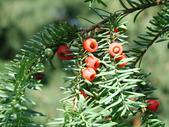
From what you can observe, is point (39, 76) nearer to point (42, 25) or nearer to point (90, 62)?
point (90, 62)

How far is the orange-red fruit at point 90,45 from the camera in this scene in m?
0.64

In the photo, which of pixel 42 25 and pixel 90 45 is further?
pixel 42 25

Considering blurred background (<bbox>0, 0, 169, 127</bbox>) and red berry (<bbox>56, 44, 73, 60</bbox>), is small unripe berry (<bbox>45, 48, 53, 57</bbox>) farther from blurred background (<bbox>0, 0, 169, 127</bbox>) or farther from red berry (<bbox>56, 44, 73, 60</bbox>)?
blurred background (<bbox>0, 0, 169, 127</bbox>)

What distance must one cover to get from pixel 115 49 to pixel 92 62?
34 millimetres

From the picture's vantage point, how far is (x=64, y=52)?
695 millimetres

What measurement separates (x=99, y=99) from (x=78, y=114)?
0.14ft

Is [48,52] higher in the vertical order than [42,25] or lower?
lower

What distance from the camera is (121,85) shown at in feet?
2.05

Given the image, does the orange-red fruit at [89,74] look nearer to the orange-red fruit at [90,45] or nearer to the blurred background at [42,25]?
the orange-red fruit at [90,45]

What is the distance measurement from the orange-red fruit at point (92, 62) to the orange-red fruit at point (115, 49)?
0.07 ft

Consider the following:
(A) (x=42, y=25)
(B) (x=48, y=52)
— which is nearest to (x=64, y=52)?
(B) (x=48, y=52)

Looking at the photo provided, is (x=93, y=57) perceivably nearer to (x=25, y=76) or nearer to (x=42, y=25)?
(x=25, y=76)

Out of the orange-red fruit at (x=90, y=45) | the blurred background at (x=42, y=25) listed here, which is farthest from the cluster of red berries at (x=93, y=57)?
the blurred background at (x=42, y=25)

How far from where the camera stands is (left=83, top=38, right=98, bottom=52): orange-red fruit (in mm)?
644
